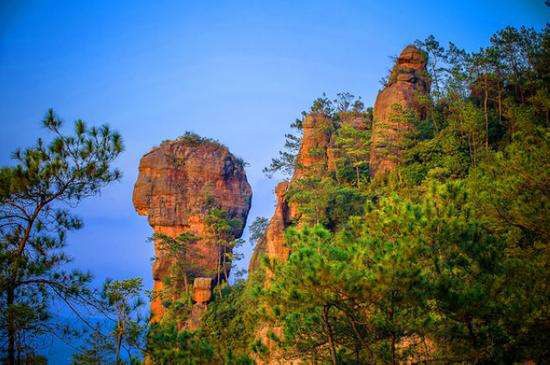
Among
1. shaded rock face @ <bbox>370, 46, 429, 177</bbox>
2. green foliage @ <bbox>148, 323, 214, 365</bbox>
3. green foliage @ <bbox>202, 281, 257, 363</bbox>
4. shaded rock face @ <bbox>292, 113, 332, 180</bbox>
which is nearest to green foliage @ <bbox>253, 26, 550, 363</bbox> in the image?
green foliage @ <bbox>148, 323, 214, 365</bbox>

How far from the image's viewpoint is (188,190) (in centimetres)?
3125

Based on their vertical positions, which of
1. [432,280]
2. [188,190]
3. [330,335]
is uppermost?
[188,190]

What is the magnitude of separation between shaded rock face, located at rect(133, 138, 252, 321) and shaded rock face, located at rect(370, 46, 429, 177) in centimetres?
1152

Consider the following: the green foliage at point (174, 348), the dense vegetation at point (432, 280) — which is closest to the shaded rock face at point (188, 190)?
the dense vegetation at point (432, 280)

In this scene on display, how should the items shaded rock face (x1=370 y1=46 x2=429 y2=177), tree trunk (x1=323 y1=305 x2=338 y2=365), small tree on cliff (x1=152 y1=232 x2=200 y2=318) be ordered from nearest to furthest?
tree trunk (x1=323 y1=305 x2=338 y2=365), shaded rock face (x1=370 y1=46 x2=429 y2=177), small tree on cliff (x1=152 y1=232 x2=200 y2=318)

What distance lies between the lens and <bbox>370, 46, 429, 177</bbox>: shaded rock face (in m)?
21.8

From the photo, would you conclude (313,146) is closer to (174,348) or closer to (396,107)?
(396,107)

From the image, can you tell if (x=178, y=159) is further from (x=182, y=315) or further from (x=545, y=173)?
(x=545, y=173)

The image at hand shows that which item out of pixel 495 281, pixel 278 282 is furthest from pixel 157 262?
pixel 495 281

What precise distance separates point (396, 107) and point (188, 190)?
15.2 metres

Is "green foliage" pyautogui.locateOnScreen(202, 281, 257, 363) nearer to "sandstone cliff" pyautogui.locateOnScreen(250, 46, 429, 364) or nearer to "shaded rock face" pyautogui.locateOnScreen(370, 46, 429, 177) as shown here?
"sandstone cliff" pyautogui.locateOnScreen(250, 46, 429, 364)

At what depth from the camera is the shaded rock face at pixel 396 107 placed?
21.8 meters

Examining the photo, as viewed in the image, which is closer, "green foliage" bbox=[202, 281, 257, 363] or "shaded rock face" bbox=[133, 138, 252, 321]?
"green foliage" bbox=[202, 281, 257, 363]

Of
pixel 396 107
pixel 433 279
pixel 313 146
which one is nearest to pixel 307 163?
pixel 313 146
